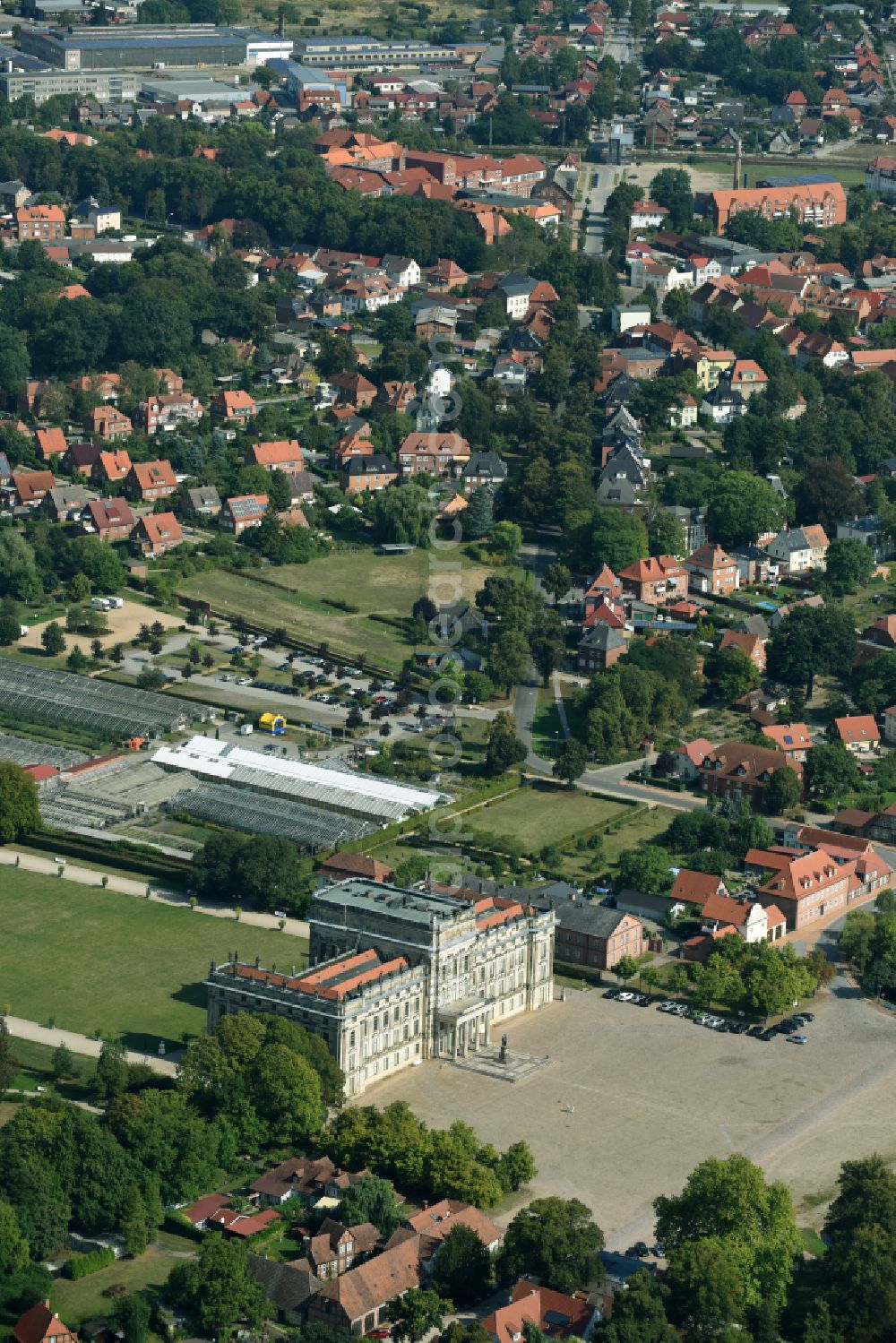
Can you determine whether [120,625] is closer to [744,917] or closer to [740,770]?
[740,770]

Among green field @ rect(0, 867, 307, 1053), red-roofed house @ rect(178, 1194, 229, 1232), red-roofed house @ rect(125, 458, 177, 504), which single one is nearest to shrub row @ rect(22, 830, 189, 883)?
green field @ rect(0, 867, 307, 1053)

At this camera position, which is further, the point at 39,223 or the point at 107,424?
the point at 39,223

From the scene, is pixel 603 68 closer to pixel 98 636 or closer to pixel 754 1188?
pixel 98 636

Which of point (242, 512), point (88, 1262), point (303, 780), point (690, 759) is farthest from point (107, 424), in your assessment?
point (88, 1262)

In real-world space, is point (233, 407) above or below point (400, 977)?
below

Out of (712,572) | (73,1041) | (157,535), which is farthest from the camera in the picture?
(157,535)

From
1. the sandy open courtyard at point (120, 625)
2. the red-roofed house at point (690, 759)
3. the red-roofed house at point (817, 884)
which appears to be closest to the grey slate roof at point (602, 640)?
the red-roofed house at point (690, 759)

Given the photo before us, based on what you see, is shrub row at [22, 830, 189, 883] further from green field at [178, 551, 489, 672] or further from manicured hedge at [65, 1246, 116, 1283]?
manicured hedge at [65, 1246, 116, 1283]

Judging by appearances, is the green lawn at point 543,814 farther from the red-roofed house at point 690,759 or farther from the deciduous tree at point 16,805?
the deciduous tree at point 16,805
